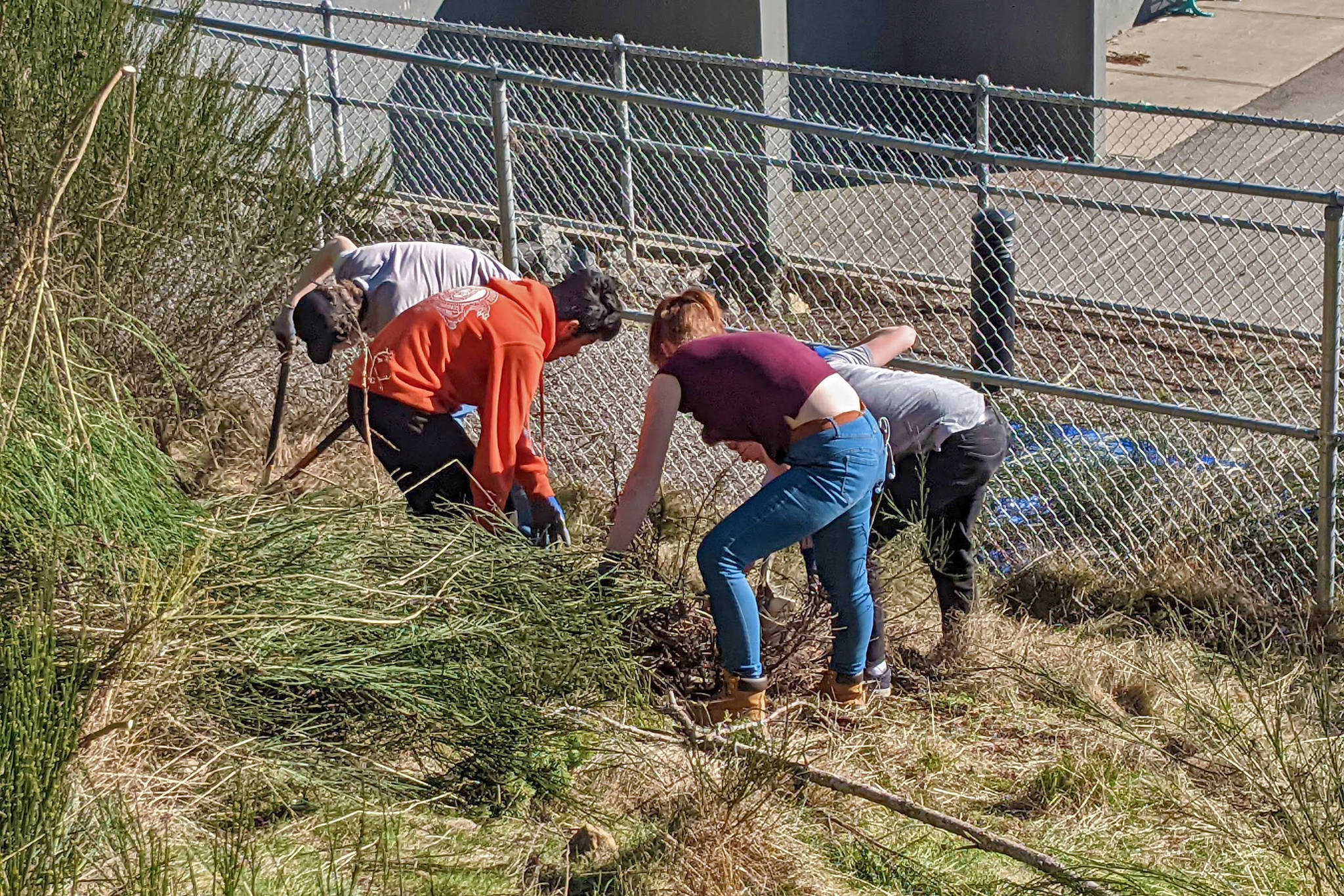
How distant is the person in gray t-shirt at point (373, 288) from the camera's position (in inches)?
196

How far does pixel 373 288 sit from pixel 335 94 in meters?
3.33

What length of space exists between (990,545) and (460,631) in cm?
292

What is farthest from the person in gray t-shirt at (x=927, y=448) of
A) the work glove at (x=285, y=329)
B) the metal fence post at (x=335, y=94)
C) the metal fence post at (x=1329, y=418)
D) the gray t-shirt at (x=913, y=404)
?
the metal fence post at (x=335, y=94)

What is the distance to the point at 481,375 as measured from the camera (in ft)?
15.2

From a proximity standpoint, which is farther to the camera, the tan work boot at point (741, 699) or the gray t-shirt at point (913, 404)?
the gray t-shirt at point (913, 404)

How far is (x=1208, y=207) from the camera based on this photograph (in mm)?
10156

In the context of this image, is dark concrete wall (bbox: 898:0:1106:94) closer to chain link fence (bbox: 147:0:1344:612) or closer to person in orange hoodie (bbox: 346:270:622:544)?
chain link fence (bbox: 147:0:1344:612)

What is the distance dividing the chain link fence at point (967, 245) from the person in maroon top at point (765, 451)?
0.61m

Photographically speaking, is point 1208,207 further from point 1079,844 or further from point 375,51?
point 1079,844

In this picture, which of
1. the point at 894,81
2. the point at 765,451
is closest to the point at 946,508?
the point at 765,451

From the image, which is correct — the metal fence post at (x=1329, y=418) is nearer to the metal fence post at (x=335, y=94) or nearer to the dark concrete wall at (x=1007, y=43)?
the metal fence post at (x=335, y=94)

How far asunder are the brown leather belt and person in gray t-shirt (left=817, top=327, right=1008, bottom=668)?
43 centimetres

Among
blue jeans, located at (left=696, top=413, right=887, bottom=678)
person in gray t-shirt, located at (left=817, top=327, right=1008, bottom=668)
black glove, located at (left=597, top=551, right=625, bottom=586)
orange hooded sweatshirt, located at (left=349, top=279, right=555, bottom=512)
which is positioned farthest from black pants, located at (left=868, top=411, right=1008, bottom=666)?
orange hooded sweatshirt, located at (left=349, top=279, right=555, bottom=512)

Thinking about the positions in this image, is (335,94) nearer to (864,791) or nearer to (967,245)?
(967,245)
